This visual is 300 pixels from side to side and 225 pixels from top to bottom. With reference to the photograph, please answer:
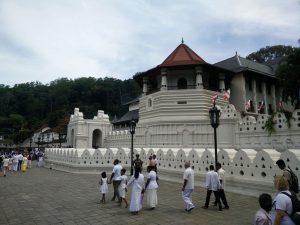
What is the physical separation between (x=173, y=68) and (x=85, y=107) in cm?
5822

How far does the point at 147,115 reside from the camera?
33.6 m

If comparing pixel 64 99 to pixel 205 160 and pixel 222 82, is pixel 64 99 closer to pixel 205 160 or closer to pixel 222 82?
pixel 222 82

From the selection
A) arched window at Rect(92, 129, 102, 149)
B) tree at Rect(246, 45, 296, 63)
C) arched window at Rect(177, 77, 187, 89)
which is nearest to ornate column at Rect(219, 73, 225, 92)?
arched window at Rect(177, 77, 187, 89)

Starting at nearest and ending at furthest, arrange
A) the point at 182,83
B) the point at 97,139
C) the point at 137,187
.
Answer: the point at 137,187 → the point at 182,83 → the point at 97,139

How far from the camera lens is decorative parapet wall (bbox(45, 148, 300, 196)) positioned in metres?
9.96

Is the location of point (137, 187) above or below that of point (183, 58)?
below

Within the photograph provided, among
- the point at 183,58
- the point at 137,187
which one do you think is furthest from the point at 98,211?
the point at 183,58

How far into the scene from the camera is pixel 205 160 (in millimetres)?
12977

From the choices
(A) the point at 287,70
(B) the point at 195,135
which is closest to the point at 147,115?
(B) the point at 195,135

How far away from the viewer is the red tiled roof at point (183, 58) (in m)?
31.1

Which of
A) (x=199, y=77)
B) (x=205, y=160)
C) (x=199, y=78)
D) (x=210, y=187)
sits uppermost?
(x=199, y=77)

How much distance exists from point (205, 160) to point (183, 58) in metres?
22.2

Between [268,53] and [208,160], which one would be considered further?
[268,53]

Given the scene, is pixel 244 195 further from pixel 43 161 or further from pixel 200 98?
pixel 43 161
